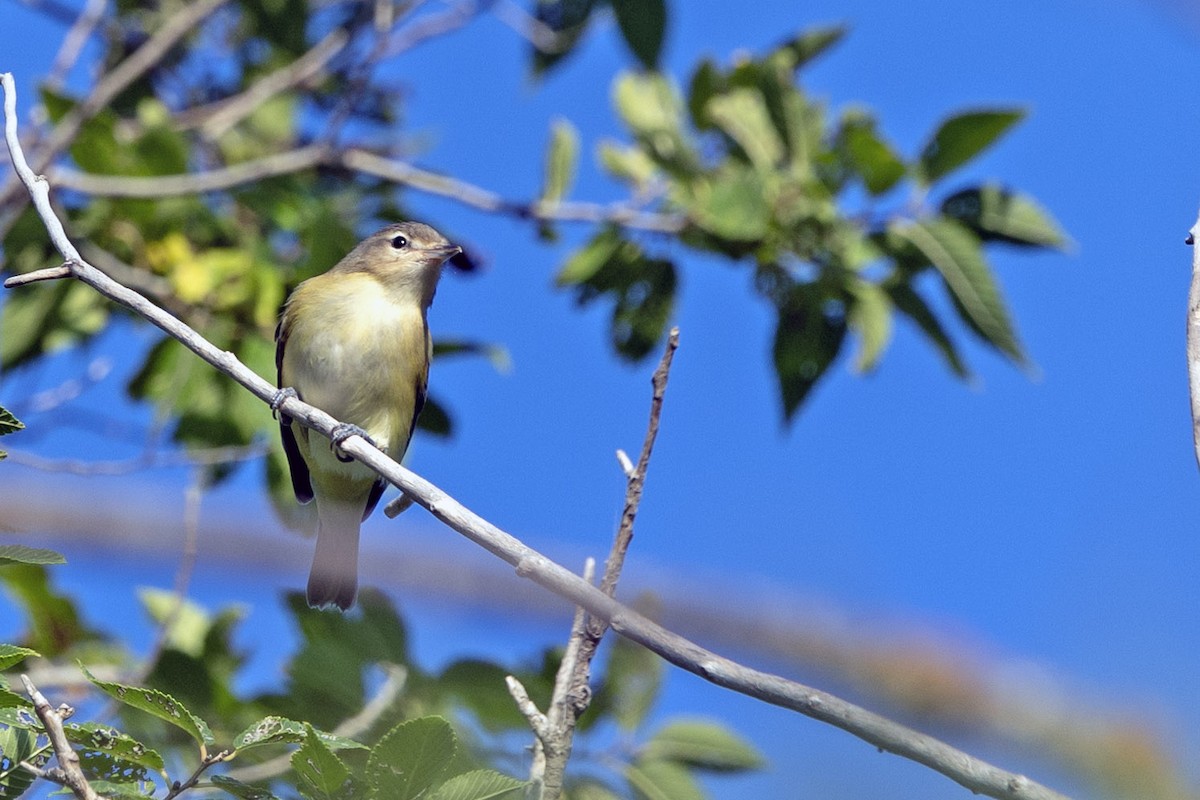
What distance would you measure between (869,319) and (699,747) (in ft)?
8.53

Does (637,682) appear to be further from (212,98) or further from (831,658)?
(212,98)

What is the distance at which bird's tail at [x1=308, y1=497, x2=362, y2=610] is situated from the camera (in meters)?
4.73

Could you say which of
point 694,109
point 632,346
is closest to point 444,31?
point 694,109

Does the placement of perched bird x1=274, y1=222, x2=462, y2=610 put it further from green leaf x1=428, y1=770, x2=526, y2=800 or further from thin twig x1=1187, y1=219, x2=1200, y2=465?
thin twig x1=1187, y1=219, x2=1200, y2=465

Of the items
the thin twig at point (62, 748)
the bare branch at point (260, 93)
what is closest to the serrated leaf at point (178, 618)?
the bare branch at point (260, 93)

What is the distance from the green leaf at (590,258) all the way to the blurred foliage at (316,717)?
220 cm

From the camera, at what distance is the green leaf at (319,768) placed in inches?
74.5

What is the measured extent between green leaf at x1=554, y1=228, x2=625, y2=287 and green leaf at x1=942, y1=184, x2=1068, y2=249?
1554mm

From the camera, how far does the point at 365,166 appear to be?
A: 20.8ft

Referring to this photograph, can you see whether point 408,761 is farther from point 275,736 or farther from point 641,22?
point 641,22

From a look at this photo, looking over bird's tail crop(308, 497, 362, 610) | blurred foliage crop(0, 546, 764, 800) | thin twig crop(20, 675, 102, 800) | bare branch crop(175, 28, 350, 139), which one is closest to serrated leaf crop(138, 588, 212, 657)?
blurred foliage crop(0, 546, 764, 800)

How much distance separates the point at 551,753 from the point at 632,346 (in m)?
4.45

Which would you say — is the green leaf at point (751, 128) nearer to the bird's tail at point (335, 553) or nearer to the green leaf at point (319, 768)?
the bird's tail at point (335, 553)

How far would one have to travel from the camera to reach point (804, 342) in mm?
5750
